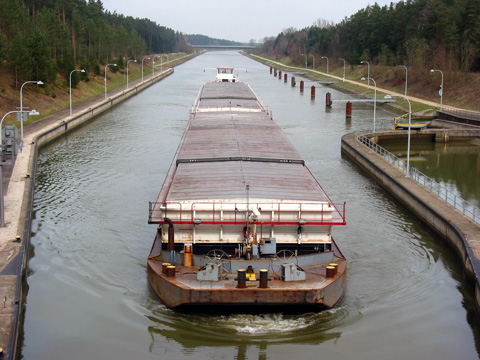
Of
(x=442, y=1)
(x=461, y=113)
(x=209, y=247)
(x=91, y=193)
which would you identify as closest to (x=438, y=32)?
(x=442, y=1)

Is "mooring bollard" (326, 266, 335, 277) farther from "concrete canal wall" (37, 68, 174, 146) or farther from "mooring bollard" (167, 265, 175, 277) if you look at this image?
"concrete canal wall" (37, 68, 174, 146)

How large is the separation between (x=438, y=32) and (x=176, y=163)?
8290cm

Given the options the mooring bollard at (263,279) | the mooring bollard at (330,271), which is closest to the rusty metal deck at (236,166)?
the mooring bollard at (330,271)

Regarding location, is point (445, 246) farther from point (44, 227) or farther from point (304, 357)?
point (44, 227)

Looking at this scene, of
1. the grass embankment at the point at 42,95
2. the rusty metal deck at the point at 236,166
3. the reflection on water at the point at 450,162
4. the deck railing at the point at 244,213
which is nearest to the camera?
the deck railing at the point at 244,213

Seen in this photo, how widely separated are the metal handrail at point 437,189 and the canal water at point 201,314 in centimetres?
177

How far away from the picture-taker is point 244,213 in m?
18.4

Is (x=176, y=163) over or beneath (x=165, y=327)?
over

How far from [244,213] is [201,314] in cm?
308

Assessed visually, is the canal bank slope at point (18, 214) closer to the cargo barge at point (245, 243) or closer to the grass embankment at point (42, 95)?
the grass embankment at point (42, 95)

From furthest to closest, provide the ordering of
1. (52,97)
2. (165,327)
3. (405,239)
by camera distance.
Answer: (52,97), (405,239), (165,327)

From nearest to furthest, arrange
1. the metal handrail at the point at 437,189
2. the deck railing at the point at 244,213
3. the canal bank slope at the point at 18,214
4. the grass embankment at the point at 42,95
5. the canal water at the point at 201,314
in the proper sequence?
the canal bank slope at the point at 18,214 → the canal water at the point at 201,314 → the deck railing at the point at 244,213 → the metal handrail at the point at 437,189 → the grass embankment at the point at 42,95

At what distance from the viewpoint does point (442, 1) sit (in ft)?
330

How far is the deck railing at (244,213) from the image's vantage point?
59.7 ft
